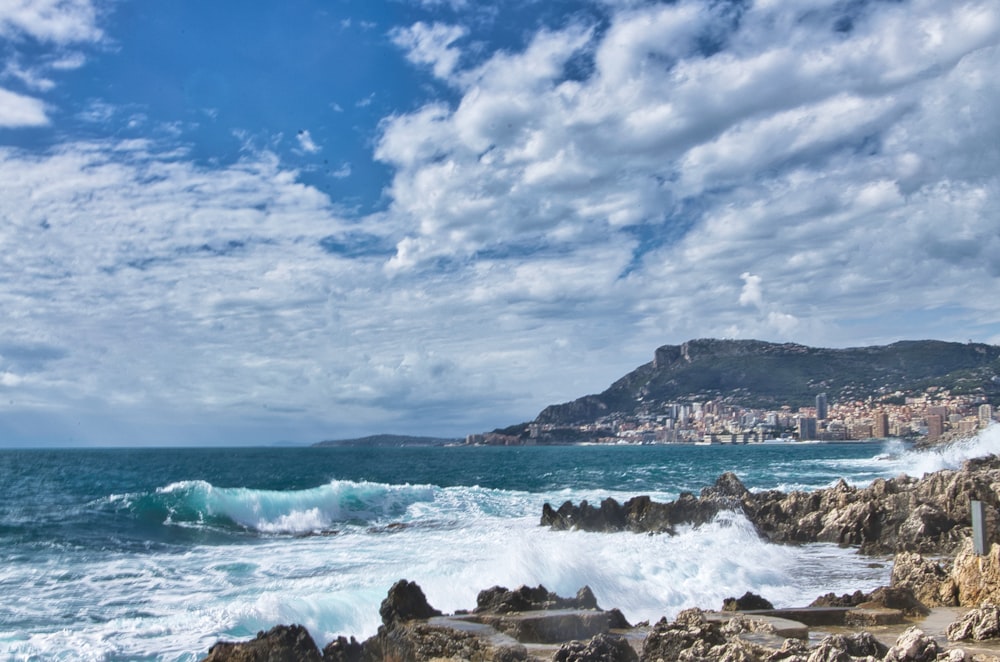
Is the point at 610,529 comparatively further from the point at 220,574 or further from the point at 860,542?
the point at 220,574

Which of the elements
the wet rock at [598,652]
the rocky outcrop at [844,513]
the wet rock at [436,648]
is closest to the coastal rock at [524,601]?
the wet rock at [436,648]

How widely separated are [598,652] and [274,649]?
10.6 ft

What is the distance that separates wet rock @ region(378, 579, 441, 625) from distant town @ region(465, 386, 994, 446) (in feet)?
318

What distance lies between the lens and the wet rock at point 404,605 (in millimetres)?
11383

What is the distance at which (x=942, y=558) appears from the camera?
17922mm

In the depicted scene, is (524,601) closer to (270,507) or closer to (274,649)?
(274,649)

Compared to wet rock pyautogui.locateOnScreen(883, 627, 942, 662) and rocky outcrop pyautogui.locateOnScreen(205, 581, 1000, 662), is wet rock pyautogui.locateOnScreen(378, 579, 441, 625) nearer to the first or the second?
rocky outcrop pyautogui.locateOnScreen(205, 581, 1000, 662)

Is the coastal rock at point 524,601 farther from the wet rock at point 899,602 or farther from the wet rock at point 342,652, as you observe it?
the wet rock at point 899,602

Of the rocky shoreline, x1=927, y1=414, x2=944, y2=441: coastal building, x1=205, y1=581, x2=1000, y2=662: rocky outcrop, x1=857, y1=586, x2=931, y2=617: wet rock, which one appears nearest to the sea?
the rocky shoreline

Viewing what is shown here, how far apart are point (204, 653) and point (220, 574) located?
28.2ft

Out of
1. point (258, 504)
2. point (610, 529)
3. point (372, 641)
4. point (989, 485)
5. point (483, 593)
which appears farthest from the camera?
point (258, 504)

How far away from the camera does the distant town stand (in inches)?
4715

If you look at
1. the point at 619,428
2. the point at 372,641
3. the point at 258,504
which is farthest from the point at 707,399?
the point at 372,641

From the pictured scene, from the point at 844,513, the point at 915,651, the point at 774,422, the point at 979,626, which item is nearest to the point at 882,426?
the point at 774,422
